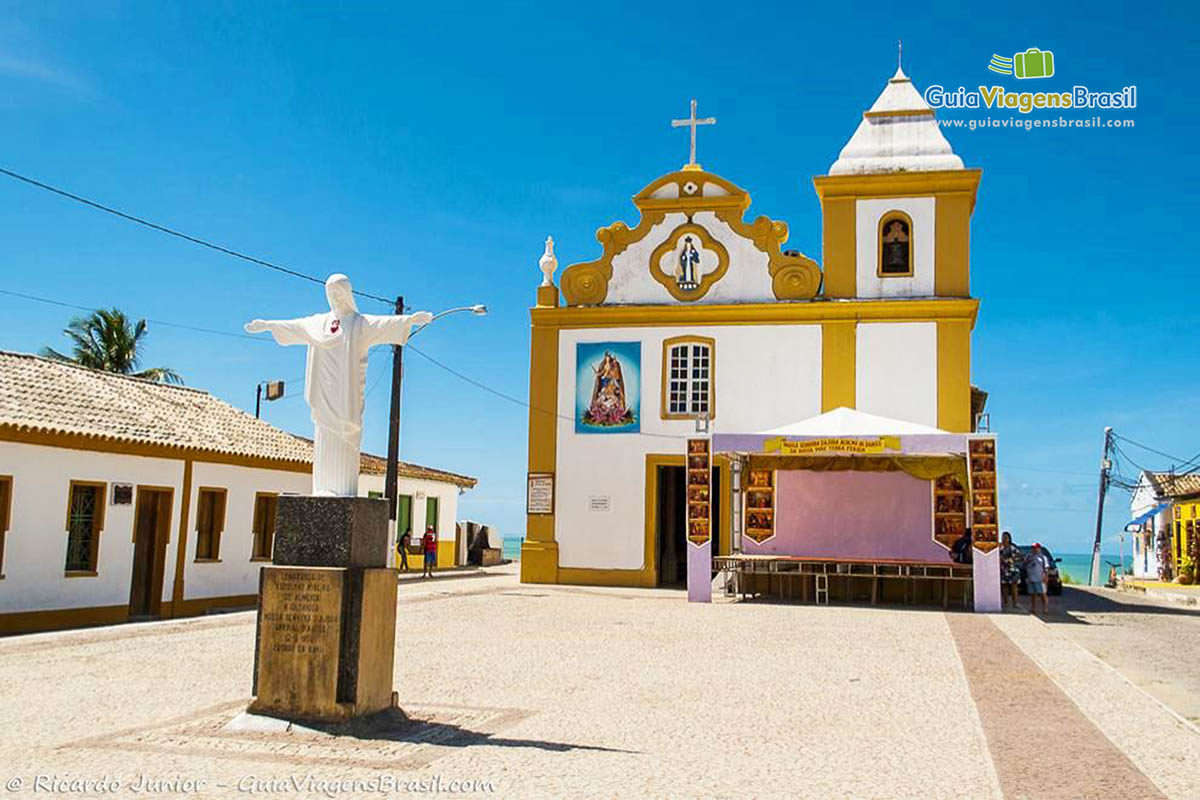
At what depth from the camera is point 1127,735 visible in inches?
288

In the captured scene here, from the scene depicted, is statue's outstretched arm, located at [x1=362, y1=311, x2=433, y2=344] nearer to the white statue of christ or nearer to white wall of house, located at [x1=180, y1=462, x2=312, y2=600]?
the white statue of christ

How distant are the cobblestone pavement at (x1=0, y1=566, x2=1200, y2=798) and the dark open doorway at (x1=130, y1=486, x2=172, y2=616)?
3.68 meters

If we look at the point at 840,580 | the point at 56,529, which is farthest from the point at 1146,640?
the point at 56,529

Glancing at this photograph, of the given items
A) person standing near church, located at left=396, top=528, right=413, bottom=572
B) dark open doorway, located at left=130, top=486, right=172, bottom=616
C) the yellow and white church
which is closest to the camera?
dark open doorway, located at left=130, top=486, right=172, bottom=616

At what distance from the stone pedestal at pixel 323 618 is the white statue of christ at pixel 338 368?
327 mm

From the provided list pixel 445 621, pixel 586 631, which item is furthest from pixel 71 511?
pixel 586 631

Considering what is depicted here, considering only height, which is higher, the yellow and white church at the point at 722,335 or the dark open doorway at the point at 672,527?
the yellow and white church at the point at 722,335

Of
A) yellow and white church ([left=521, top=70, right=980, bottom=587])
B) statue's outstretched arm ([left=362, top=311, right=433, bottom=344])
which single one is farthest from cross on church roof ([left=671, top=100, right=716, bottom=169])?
statue's outstretched arm ([left=362, top=311, right=433, bottom=344])

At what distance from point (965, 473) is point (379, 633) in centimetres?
1386

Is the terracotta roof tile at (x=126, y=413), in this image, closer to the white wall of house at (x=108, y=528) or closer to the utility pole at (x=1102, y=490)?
the white wall of house at (x=108, y=528)

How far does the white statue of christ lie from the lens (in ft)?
24.9

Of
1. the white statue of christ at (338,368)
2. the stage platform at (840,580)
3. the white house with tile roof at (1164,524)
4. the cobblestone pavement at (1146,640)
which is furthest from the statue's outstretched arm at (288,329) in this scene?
the white house with tile roof at (1164,524)

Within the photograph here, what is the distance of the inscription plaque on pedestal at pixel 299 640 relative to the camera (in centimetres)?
696

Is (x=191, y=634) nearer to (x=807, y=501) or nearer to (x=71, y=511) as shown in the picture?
(x=71, y=511)
